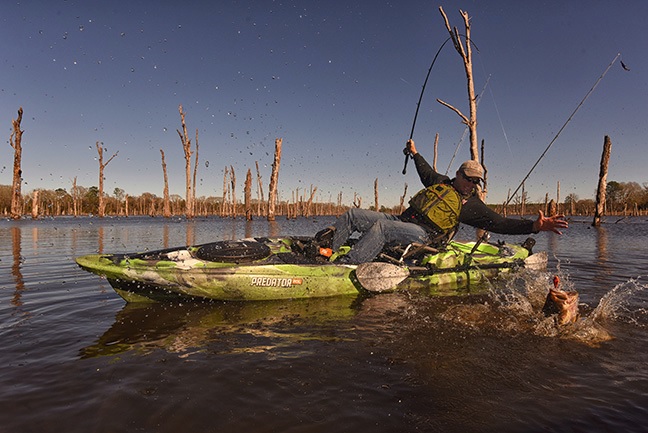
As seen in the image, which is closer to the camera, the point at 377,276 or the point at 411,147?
the point at 377,276

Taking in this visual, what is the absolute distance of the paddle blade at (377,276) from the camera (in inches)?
212

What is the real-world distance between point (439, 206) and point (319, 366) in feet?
11.9

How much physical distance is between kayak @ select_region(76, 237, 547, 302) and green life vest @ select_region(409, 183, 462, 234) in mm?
479

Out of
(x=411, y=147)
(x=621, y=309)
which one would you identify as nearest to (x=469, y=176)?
(x=411, y=147)

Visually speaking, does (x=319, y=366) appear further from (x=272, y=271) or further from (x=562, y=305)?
(x=562, y=305)

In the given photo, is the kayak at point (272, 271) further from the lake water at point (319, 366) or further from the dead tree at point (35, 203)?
the dead tree at point (35, 203)

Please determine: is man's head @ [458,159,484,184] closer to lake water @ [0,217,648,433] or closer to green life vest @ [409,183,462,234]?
green life vest @ [409,183,462,234]

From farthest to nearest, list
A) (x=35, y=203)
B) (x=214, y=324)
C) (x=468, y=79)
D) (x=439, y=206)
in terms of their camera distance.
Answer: (x=35, y=203)
(x=468, y=79)
(x=439, y=206)
(x=214, y=324)

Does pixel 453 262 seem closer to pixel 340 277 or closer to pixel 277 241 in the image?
pixel 340 277

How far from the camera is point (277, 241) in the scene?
20.5 ft

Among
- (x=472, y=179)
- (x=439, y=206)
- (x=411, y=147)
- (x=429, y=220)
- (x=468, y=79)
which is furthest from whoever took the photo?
(x=468, y=79)

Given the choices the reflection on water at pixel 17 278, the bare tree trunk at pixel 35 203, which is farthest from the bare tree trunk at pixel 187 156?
the reflection on water at pixel 17 278

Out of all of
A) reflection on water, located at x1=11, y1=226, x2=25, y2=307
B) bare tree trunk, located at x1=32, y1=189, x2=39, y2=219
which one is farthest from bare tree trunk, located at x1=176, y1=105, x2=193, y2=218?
reflection on water, located at x1=11, y1=226, x2=25, y2=307

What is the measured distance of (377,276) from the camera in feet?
17.7
